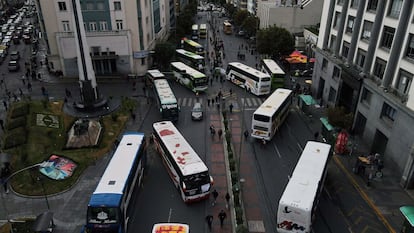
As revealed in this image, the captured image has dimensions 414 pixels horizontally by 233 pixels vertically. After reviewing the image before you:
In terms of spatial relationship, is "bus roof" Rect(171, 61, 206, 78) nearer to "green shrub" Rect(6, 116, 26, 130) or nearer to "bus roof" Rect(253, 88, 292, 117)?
"bus roof" Rect(253, 88, 292, 117)

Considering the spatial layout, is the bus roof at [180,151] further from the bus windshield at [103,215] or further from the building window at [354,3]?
the building window at [354,3]

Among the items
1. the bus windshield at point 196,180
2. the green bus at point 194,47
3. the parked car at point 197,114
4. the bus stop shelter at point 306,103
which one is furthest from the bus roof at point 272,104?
the green bus at point 194,47

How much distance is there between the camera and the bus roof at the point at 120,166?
26641mm

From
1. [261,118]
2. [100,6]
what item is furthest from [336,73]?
[100,6]

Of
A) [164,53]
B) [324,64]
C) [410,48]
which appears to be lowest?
[164,53]

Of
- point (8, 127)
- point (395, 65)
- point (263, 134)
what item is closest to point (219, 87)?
point (263, 134)

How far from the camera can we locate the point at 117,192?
1030 inches

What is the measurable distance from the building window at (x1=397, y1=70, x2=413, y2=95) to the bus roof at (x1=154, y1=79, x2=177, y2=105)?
29.9 metres

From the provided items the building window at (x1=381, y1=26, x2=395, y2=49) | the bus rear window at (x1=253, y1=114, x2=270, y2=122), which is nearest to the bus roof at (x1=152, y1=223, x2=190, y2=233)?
the bus rear window at (x1=253, y1=114, x2=270, y2=122)

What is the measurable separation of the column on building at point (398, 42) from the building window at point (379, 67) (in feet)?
6.92

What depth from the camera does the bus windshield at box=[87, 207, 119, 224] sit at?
24984mm

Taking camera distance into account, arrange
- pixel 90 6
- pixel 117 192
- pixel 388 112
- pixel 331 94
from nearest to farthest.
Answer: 1. pixel 117 192
2. pixel 388 112
3. pixel 331 94
4. pixel 90 6

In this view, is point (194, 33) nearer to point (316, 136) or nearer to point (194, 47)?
point (194, 47)

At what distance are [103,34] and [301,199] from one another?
2164 inches
